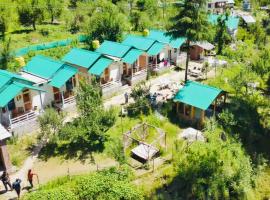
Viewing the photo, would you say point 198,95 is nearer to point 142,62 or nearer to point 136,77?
point 136,77

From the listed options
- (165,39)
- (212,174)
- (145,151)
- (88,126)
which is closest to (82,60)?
(165,39)

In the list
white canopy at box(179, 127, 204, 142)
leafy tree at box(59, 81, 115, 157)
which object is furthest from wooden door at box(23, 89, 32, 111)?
white canopy at box(179, 127, 204, 142)

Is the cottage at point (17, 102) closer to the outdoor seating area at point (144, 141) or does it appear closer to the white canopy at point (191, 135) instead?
the outdoor seating area at point (144, 141)

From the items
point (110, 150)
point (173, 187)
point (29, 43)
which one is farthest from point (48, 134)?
point (29, 43)

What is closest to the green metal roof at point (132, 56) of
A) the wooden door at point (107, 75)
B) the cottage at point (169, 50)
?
the wooden door at point (107, 75)

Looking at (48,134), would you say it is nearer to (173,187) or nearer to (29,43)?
(173,187)

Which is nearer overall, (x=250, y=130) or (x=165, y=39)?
(x=250, y=130)
